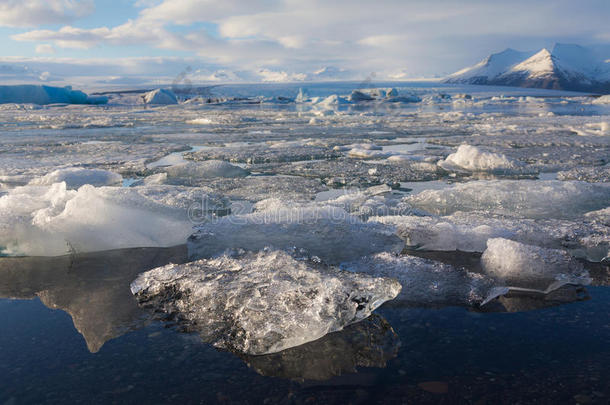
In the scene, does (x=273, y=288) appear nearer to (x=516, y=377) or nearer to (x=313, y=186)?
(x=516, y=377)

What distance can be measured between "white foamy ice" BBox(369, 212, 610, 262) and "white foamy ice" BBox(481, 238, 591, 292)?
0.30 metres

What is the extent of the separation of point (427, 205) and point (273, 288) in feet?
7.87

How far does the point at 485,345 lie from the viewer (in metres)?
1.68

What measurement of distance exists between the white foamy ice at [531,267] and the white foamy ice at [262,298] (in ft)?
2.60

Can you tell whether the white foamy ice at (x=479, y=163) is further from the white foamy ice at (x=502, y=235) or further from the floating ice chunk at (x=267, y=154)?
the white foamy ice at (x=502, y=235)

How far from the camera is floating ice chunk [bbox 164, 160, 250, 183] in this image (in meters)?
5.48

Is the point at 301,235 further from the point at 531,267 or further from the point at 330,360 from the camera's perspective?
the point at 531,267

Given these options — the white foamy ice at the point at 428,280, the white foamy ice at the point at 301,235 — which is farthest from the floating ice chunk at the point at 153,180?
the white foamy ice at the point at 428,280

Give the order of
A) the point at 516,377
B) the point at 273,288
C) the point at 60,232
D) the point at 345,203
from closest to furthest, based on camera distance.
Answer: the point at 516,377 → the point at 273,288 → the point at 60,232 → the point at 345,203

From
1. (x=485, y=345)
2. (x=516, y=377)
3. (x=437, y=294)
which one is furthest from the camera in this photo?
(x=437, y=294)

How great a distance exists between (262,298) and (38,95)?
4016cm

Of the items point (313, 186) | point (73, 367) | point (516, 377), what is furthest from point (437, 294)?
point (313, 186)

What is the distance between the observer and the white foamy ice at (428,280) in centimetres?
207

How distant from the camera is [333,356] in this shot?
1593mm
